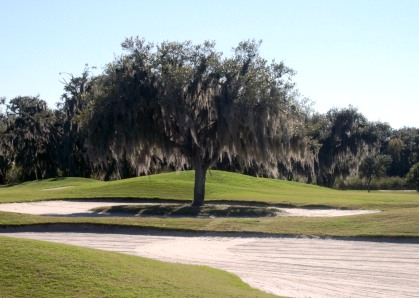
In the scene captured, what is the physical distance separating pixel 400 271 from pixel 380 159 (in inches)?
2280

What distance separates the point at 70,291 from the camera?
8.34 m

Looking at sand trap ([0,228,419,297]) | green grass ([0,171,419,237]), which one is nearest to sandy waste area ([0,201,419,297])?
sand trap ([0,228,419,297])

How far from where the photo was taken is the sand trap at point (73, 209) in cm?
2848

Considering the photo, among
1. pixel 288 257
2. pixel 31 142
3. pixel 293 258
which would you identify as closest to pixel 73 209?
pixel 288 257

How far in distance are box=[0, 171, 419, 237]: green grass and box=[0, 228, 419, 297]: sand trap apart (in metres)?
0.97

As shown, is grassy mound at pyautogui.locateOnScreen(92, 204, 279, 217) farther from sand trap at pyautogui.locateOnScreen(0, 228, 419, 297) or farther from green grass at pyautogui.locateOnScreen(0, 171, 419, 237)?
sand trap at pyautogui.locateOnScreen(0, 228, 419, 297)

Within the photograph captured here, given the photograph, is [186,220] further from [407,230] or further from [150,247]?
[407,230]

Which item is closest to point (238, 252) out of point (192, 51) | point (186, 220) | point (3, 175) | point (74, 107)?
point (186, 220)

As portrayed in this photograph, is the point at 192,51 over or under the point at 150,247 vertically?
over

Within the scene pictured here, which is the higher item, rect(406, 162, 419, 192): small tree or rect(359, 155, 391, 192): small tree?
rect(359, 155, 391, 192): small tree

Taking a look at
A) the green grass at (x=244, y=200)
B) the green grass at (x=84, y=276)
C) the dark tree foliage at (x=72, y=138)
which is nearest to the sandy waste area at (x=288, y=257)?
the green grass at (x=244, y=200)

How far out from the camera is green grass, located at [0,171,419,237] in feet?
66.3

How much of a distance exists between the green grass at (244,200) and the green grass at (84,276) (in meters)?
10.3

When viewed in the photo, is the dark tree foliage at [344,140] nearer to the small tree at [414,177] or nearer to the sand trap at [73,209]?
the small tree at [414,177]
